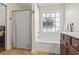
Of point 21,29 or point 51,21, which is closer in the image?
point 51,21

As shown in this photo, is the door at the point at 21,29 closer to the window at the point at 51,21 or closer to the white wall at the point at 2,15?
the white wall at the point at 2,15

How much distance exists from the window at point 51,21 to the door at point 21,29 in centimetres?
32

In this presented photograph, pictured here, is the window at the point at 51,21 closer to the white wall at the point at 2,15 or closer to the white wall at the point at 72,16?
the white wall at the point at 72,16

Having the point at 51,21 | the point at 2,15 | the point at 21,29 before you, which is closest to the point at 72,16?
the point at 51,21

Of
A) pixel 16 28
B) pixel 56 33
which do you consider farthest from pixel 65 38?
pixel 16 28

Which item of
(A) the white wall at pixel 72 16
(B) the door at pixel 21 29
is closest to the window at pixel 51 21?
(A) the white wall at pixel 72 16

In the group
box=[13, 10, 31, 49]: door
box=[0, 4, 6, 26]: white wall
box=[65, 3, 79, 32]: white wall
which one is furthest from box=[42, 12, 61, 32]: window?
box=[0, 4, 6, 26]: white wall

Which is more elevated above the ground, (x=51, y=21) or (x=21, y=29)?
(x=51, y=21)

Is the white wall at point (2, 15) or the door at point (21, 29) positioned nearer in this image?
the white wall at point (2, 15)

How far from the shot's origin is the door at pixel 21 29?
185 cm

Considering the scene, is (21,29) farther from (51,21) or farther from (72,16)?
(72,16)

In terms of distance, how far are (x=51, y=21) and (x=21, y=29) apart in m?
0.60

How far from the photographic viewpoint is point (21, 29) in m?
1.98

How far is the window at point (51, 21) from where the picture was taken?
5.31ft
